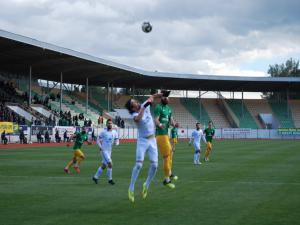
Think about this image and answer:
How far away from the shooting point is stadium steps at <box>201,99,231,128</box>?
85.8m

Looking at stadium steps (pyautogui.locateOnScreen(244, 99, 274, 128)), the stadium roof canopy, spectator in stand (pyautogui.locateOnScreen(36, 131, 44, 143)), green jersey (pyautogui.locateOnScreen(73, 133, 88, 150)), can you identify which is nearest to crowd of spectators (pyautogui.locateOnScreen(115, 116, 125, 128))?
the stadium roof canopy

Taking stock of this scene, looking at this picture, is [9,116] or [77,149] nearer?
[77,149]

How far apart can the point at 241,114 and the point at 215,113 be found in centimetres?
433

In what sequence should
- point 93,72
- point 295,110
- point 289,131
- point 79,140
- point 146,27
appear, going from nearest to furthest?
1. point 79,140
2. point 146,27
3. point 93,72
4. point 289,131
5. point 295,110

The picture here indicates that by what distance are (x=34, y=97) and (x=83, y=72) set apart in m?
6.95

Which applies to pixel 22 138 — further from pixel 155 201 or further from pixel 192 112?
pixel 192 112

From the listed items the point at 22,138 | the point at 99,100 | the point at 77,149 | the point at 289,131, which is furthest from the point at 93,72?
the point at 77,149

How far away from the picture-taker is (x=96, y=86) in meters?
82.9

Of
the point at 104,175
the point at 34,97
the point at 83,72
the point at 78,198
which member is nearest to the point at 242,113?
the point at 83,72

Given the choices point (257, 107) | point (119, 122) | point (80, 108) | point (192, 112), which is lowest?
point (119, 122)

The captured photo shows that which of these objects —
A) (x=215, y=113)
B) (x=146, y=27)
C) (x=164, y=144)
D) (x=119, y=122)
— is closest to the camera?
(x=164, y=144)

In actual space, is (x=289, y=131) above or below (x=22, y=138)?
above

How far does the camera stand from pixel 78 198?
482 inches

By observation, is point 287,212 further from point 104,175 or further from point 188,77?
point 188,77
